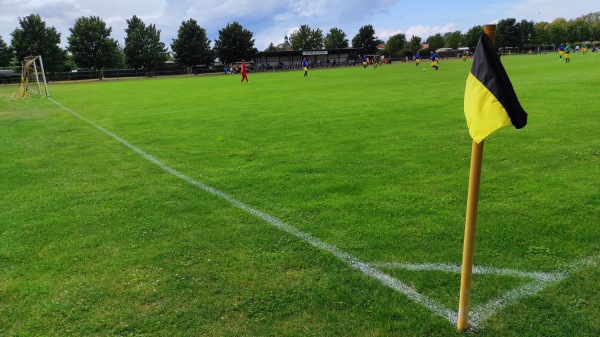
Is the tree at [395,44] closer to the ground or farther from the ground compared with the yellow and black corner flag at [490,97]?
farther from the ground

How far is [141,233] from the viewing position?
4.96 m

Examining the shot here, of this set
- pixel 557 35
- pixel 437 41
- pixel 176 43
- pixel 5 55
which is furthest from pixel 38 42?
pixel 557 35

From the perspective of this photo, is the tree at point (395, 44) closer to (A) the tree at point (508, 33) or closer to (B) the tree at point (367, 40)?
(B) the tree at point (367, 40)

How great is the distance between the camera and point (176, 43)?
3356 inches

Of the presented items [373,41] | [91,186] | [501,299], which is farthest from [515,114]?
[373,41]

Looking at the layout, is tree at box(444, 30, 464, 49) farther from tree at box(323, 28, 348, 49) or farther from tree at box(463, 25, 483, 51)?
tree at box(323, 28, 348, 49)

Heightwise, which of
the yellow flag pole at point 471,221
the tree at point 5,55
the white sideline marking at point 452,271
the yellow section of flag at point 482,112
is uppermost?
the tree at point 5,55

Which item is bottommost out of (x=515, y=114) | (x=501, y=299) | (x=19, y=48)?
(x=501, y=299)

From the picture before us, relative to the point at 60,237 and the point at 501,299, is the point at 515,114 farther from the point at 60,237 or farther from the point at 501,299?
the point at 60,237

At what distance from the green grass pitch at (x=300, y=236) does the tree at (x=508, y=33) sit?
12140cm

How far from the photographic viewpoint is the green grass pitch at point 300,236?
131 inches

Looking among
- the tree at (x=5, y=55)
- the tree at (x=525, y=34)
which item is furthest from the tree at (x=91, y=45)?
the tree at (x=525, y=34)

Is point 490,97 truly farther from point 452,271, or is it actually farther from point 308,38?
point 308,38

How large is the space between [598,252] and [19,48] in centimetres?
8271
